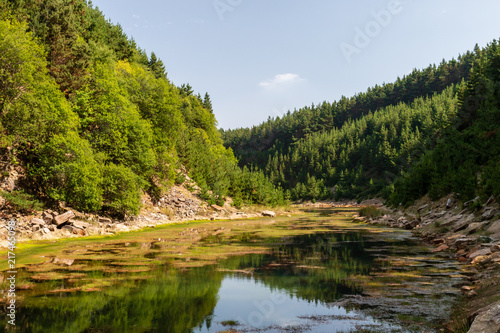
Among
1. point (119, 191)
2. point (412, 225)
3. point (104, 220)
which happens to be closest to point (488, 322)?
point (412, 225)

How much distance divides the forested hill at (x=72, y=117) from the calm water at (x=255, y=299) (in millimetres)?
15391

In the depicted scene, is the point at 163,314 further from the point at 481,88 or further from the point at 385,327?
the point at 481,88

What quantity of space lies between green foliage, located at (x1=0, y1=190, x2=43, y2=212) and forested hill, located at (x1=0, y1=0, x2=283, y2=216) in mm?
124

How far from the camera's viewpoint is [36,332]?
7520 mm

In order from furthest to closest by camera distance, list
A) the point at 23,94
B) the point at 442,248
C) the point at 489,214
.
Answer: the point at 23,94 → the point at 489,214 → the point at 442,248

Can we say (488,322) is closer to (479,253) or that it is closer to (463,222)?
(479,253)

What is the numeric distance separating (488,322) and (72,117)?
32883mm

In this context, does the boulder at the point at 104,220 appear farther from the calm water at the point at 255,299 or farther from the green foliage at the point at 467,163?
the green foliage at the point at 467,163

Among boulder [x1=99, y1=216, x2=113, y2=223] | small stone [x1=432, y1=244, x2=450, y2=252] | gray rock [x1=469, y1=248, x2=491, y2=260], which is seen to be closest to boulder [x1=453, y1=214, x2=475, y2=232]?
small stone [x1=432, y1=244, x2=450, y2=252]

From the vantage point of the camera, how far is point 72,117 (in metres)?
30.1

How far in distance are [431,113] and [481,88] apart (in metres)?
141

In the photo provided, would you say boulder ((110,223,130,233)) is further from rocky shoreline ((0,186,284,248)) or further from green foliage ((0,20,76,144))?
green foliage ((0,20,76,144))

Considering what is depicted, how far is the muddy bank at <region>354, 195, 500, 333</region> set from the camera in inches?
283

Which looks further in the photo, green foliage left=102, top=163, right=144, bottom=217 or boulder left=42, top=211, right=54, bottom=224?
green foliage left=102, top=163, right=144, bottom=217
